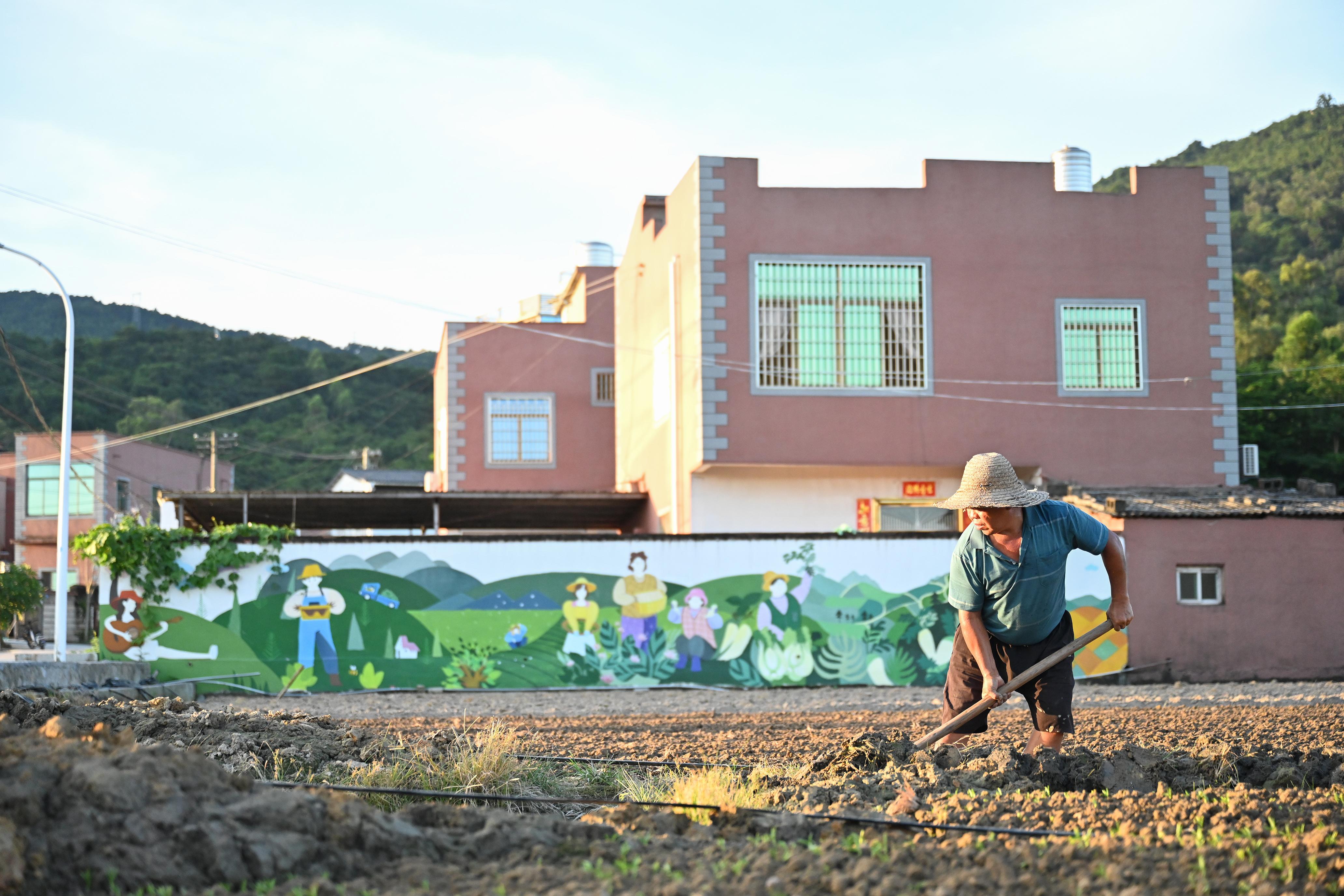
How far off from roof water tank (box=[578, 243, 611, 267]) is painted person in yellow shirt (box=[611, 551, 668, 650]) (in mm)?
20751

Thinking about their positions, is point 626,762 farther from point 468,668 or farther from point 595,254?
point 595,254

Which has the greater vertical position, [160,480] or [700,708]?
[160,480]

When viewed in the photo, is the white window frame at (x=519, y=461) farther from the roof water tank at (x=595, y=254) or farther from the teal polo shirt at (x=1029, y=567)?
the teal polo shirt at (x=1029, y=567)

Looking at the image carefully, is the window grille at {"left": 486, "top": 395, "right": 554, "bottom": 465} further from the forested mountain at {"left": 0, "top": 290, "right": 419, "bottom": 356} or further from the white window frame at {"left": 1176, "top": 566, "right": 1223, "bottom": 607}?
the forested mountain at {"left": 0, "top": 290, "right": 419, "bottom": 356}

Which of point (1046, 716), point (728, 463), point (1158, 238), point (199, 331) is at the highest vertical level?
point (199, 331)

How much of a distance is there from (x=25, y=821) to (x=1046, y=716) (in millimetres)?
5273

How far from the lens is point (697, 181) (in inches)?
911

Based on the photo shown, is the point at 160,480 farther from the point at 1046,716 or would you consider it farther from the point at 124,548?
the point at 1046,716

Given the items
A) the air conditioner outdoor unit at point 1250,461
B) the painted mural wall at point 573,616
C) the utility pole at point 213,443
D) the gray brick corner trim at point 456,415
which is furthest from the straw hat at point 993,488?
the utility pole at point 213,443

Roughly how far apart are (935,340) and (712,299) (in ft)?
13.4

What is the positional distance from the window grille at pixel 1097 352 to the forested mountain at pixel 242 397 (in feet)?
143

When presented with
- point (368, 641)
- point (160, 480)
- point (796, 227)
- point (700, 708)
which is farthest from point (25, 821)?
point (160, 480)

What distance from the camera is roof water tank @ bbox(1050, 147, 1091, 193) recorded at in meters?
24.8

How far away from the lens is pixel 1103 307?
2403cm
